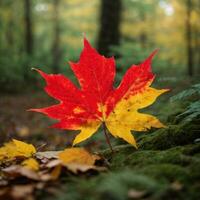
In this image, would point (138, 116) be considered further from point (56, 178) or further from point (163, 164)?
point (56, 178)

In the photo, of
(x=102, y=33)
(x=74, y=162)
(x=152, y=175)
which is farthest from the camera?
(x=102, y=33)

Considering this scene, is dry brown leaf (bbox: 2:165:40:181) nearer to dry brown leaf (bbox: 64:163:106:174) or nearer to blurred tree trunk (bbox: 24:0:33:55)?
dry brown leaf (bbox: 64:163:106:174)

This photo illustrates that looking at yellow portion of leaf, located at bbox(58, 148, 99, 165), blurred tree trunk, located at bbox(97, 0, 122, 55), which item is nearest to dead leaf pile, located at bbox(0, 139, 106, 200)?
yellow portion of leaf, located at bbox(58, 148, 99, 165)

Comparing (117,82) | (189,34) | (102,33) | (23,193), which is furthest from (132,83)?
(189,34)

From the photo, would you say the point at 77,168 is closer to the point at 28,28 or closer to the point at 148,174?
the point at 148,174

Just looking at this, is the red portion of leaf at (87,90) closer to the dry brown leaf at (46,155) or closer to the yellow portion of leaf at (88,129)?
the yellow portion of leaf at (88,129)

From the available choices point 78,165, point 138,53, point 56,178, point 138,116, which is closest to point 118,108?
point 138,116

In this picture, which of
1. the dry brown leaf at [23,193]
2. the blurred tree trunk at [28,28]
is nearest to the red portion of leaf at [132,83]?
the dry brown leaf at [23,193]

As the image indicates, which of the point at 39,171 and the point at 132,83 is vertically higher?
the point at 132,83
